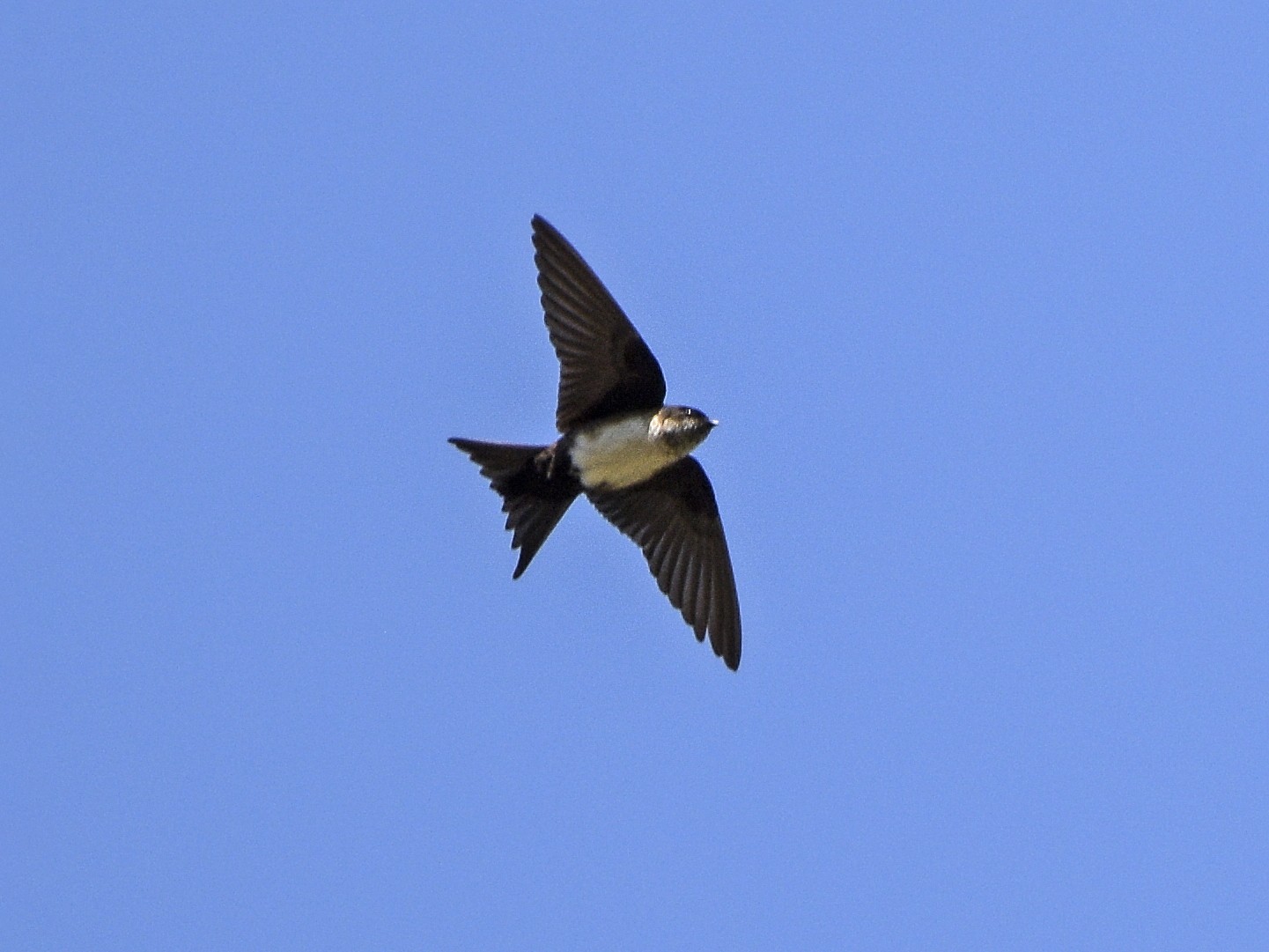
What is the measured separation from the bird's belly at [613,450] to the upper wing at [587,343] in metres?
0.06

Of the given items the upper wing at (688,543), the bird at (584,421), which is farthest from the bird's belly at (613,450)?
the upper wing at (688,543)

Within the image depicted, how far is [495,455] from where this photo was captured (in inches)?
248

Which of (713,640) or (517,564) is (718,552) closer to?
(713,640)

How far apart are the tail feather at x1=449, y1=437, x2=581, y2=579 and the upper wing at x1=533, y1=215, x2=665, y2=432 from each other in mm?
165

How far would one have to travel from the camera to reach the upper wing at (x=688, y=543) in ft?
22.1

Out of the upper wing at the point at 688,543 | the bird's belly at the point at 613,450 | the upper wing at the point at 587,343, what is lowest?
the upper wing at the point at 688,543

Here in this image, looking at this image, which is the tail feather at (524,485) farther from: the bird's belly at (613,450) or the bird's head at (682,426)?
the bird's head at (682,426)

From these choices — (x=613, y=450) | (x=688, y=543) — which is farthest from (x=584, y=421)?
(x=688, y=543)

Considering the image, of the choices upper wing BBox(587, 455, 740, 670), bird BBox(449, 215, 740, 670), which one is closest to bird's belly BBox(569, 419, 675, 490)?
bird BBox(449, 215, 740, 670)

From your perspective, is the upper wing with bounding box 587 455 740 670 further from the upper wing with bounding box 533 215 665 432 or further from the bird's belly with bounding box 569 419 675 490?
the upper wing with bounding box 533 215 665 432

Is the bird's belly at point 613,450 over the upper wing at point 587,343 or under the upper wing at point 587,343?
under

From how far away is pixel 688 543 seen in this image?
22.4 feet

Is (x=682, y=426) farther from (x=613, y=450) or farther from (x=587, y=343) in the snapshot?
(x=587, y=343)

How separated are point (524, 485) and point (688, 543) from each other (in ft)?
2.20
